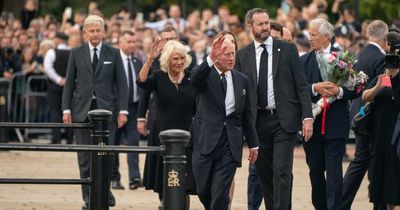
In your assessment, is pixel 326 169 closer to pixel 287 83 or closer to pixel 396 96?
pixel 287 83

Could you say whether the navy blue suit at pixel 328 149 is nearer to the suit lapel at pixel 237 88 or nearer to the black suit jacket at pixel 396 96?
the black suit jacket at pixel 396 96

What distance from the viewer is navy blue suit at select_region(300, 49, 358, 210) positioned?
1456 centimetres

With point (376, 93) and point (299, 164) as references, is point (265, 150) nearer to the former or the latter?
point (376, 93)

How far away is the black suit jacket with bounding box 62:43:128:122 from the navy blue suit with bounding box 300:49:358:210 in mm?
2729

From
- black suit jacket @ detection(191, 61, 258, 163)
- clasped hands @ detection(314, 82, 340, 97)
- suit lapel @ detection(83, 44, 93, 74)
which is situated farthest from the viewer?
suit lapel @ detection(83, 44, 93, 74)

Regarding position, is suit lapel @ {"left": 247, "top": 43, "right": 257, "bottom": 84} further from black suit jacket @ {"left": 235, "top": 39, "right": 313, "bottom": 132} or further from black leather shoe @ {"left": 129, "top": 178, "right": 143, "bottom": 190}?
black leather shoe @ {"left": 129, "top": 178, "right": 143, "bottom": 190}

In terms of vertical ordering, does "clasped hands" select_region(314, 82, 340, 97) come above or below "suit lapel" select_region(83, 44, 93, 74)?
below

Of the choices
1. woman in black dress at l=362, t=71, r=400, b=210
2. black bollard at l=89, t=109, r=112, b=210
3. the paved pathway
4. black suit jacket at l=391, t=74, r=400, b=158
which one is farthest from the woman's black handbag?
black bollard at l=89, t=109, r=112, b=210

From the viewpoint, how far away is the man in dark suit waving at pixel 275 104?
13836 mm

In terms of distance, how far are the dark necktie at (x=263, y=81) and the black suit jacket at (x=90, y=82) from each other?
9.50ft

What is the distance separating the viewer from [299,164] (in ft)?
72.2

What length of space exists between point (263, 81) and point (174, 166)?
3.56 metres

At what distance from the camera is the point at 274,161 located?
13898mm

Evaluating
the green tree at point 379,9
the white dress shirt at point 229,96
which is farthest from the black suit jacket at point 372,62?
the green tree at point 379,9
